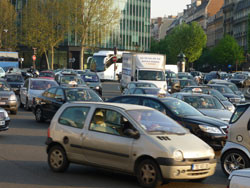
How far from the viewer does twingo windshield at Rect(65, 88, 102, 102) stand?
1956 cm

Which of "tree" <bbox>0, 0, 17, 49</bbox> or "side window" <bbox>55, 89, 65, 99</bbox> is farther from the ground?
"tree" <bbox>0, 0, 17, 49</bbox>

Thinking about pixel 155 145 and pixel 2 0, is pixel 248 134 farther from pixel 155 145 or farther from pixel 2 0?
pixel 2 0

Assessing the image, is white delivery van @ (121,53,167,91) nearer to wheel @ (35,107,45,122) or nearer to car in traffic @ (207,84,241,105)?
car in traffic @ (207,84,241,105)

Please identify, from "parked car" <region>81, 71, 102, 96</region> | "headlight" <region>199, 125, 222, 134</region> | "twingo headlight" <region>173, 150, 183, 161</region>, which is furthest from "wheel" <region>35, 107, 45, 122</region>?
"parked car" <region>81, 71, 102, 96</region>

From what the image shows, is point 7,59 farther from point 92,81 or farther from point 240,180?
point 240,180

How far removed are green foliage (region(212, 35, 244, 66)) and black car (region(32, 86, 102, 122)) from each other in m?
93.9

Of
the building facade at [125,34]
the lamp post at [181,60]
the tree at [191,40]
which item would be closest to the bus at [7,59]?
the lamp post at [181,60]

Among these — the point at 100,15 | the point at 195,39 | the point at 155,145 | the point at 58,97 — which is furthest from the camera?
the point at 195,39

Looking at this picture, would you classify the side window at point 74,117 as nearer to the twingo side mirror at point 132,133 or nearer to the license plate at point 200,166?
the twingo side mirror at point 132,133

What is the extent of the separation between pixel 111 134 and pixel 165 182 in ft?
4.25

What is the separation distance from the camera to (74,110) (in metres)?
10.5

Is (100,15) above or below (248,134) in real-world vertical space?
above

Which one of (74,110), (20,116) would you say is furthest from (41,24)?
(74,110)

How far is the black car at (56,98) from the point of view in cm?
1952
